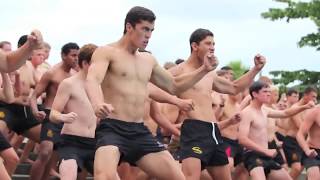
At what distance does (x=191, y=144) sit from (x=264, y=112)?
2.90 m

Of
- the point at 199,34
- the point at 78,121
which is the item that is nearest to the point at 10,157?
the point at 78,121

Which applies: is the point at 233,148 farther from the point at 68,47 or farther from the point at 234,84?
the point at 68,47

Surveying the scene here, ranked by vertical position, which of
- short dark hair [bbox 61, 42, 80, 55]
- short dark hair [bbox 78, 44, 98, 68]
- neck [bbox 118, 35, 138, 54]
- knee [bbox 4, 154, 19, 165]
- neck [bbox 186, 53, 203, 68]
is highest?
neck [bbox 118, 35, 138, 54]

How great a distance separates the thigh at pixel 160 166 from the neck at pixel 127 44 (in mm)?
1051

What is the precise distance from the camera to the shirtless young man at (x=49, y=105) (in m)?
11.1

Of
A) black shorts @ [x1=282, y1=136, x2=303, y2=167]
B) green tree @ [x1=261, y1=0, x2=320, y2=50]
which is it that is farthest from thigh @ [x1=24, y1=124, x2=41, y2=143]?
green tree @ [x1=261, y1=0, x2=320, y2=50]

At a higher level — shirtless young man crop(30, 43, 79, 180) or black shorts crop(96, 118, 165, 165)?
black shorts crop(96, 118, 165, 165)

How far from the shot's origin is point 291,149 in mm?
16578

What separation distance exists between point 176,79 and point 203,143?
4.24ft

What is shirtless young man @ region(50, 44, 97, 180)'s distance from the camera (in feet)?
31.9

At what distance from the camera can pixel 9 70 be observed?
22.1ft

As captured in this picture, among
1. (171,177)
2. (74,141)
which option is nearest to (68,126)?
(74,141)

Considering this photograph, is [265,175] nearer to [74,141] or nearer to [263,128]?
[263,128]

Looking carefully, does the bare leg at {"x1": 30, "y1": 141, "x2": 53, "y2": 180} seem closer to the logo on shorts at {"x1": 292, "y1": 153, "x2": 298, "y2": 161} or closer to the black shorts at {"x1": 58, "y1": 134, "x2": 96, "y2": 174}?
the black shorts at {"x1": 58, "y1": 134, "x2": 96, "y2": 174}
